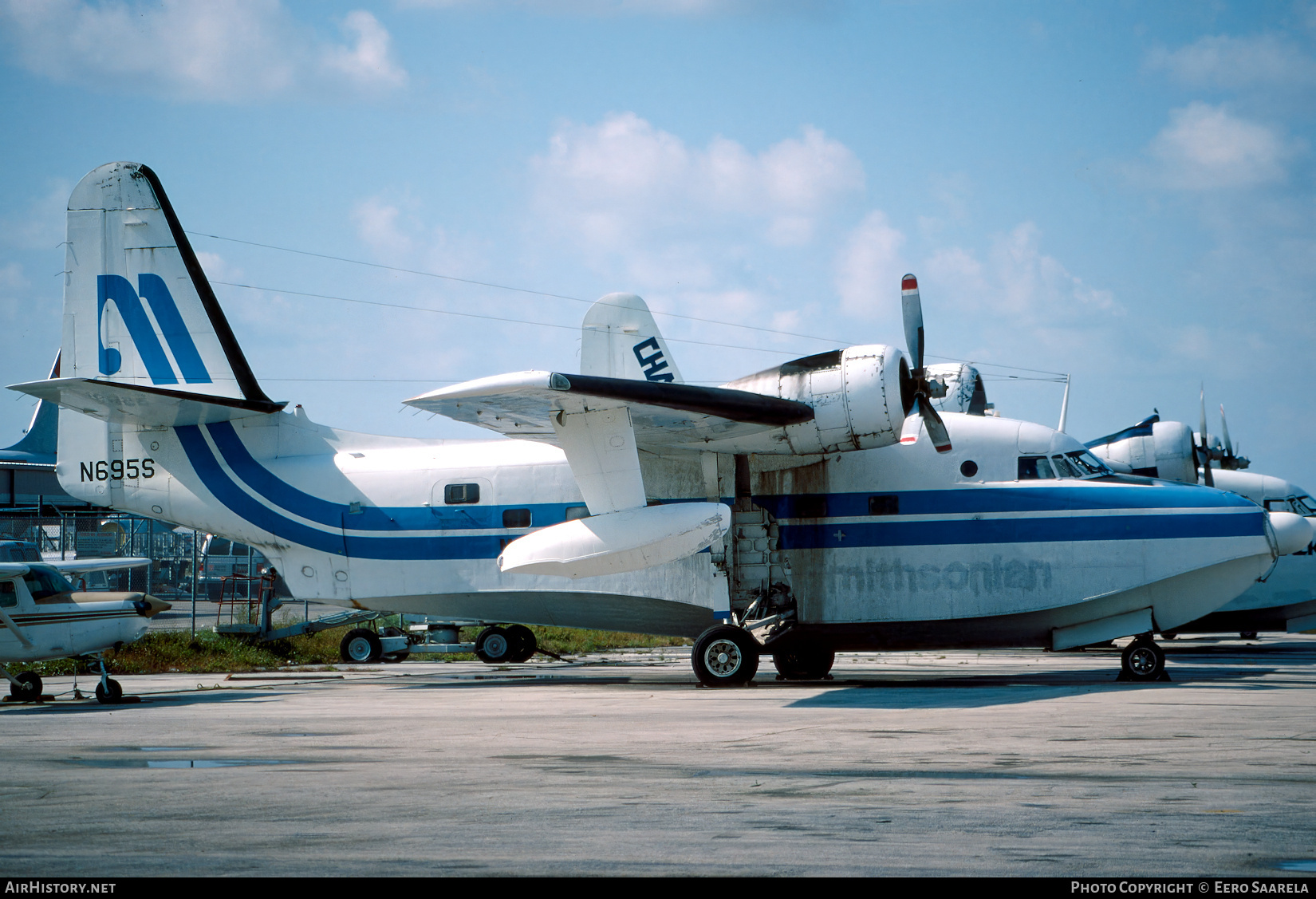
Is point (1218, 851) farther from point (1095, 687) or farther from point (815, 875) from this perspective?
point (1095, 687)

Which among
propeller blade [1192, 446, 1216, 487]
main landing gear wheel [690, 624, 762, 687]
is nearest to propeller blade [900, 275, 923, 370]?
main landing gear wheel [690, 624, 762, 687]

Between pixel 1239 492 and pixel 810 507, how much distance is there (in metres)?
14.2

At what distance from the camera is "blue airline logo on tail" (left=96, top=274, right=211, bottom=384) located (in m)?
18.0

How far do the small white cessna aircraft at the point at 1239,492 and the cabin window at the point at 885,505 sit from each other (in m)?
7.93

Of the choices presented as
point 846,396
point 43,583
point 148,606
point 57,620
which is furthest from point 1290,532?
point 43,583

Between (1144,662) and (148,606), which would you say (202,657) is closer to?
(148,606)

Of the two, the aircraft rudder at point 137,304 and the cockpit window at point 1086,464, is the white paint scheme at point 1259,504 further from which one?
the aircraft rudder at point 137,304

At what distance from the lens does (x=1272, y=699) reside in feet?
39.8

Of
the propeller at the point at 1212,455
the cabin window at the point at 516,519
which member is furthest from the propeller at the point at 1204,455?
the cabin window at the point at 516,519

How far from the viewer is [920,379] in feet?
48.4

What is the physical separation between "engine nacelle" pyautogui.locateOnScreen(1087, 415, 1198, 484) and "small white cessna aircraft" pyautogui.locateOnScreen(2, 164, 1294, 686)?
6431 millimetres

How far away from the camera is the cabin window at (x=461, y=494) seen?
56.7ft

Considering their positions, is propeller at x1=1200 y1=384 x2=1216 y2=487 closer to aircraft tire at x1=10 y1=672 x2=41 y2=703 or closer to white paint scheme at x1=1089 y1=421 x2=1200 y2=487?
white paint scheme at x1=1089 y1=421 x2=1200 y2=487

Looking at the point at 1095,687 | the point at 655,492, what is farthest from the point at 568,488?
the point at 1095,687
